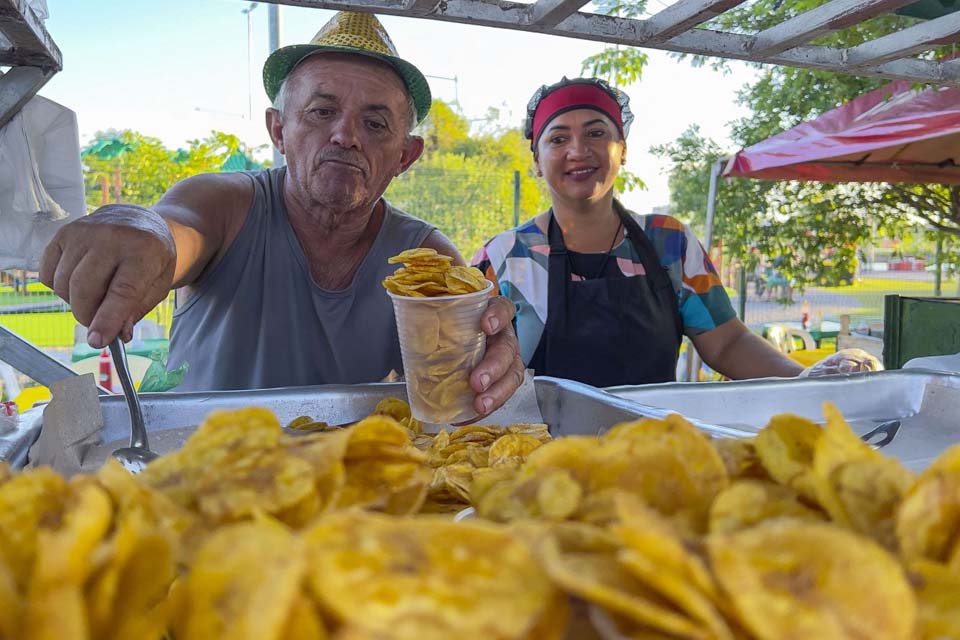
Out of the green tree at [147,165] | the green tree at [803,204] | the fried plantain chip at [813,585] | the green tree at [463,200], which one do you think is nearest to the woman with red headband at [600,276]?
the fried plantain chip at [813,585]

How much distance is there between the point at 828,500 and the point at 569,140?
2363 millimetres

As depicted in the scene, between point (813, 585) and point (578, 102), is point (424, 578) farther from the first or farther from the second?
point (578, 102)

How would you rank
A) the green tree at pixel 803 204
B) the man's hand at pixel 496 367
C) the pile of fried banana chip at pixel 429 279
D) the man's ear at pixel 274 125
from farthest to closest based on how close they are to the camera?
the green tree at pixel 803 204
the man's ear at pixel 274 125
the man's hand at pixel 496 367
the pile of fried banana chip at pixel 429 279

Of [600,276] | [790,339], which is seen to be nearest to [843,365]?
[600,276]

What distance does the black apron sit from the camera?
8.30ft

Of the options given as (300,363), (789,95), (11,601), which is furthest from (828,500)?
(789,95)

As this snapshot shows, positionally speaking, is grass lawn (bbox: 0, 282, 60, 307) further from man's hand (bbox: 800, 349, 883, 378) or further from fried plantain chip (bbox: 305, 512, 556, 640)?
fried plantain chip (bbox: 305, 512, 556, 640)

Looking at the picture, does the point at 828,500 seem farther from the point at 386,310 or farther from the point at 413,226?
the point at 413,226

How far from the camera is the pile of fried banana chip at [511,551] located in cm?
31

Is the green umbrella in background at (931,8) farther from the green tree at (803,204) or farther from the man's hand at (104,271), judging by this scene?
the green tree at (803,204)

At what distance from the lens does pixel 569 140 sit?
8.68 feet

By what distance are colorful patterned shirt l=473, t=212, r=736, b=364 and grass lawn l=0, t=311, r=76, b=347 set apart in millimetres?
3417

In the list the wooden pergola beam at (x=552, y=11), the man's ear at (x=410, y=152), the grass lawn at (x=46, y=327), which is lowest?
the grass lawn at (x=46, y=327)

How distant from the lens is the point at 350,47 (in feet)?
6.59
